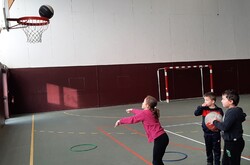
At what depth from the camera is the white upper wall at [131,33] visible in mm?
15742

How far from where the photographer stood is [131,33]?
17.5m

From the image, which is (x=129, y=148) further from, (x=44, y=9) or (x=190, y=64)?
(x=190, y=64)

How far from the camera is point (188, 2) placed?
18891 millimetres

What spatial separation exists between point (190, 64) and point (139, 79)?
367 centimetres

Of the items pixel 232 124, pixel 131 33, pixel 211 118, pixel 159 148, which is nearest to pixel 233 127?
pixel 232 124

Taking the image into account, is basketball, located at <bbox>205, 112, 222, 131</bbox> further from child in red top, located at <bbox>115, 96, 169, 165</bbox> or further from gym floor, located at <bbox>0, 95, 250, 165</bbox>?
gym floor, located at <bbox>0, 95, 250, 165</bbox>

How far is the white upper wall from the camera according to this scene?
15742 mm

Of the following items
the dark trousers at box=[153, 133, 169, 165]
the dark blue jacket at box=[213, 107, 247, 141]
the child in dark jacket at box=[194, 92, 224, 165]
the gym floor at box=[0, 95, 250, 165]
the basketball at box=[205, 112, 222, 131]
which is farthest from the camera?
the gym floor at box=[0, 95, 250, 165]

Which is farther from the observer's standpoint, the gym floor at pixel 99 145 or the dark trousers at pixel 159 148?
the gym floor at pixel 99 145

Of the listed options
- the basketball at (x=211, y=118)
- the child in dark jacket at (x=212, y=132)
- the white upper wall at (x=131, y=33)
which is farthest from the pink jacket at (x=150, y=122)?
the white upper wall at (x=131, y=33)

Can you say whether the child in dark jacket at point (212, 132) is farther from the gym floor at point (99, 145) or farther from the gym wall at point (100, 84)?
the gym wall at point (100, 84)

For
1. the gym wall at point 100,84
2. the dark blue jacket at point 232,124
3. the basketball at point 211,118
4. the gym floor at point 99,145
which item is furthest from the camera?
the gym wall at point 100,84

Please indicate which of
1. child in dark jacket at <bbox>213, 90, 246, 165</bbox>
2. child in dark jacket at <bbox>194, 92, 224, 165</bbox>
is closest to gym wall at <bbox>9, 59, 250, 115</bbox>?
child in dark jacket at <bbox>194, 92, 224, 165</bbox>

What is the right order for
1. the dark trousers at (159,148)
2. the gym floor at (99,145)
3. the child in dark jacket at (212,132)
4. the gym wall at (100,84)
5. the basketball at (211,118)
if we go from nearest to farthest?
the dark trousers at (159,148) < the basketball at (211,118) < the child in dark jacket at (212,132) < the gym floor at (99,145) < the gym wall at (100,84)
